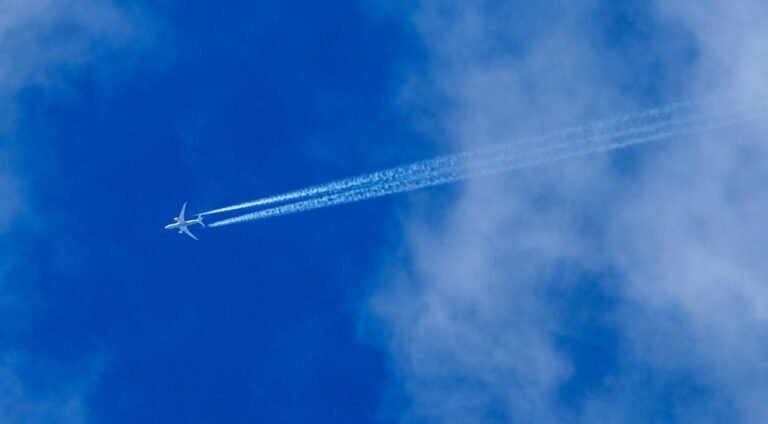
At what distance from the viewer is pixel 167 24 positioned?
13625cm

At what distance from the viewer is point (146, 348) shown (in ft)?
446

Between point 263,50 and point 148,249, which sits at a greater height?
point 263,50

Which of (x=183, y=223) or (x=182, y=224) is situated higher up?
(x=183, y=223)

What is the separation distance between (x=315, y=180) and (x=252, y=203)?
393 inches

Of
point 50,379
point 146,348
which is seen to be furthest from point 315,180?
point 50,379

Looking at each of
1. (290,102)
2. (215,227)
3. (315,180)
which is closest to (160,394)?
(215,227)

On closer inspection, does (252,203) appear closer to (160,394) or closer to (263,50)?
(263,50)

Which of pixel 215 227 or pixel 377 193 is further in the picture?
pixel 215 227

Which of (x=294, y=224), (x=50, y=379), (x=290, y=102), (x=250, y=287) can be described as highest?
(x=290, y=102)

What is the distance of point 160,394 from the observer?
136125mm

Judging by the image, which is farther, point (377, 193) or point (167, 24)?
point (167, 24)

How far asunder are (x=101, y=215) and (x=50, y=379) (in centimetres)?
2554

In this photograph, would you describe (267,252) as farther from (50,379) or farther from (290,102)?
(50,379)

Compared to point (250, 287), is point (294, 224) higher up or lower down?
higher up
